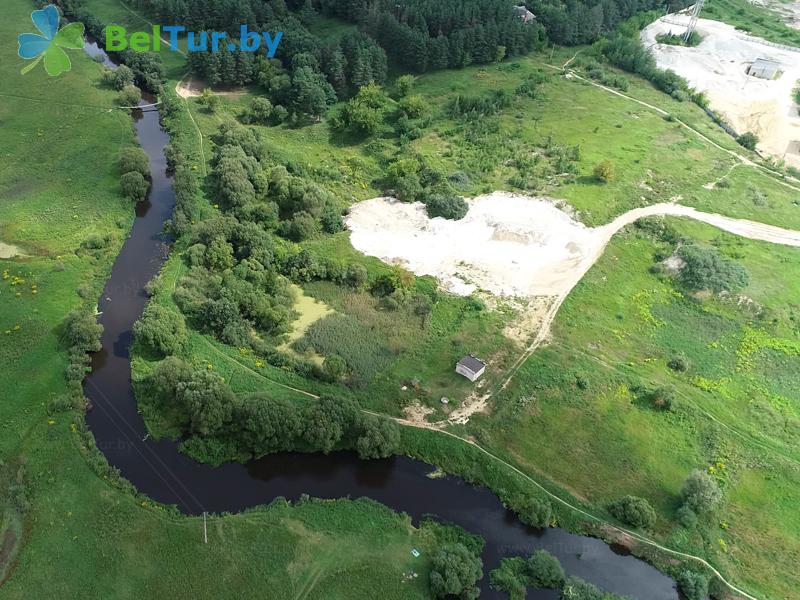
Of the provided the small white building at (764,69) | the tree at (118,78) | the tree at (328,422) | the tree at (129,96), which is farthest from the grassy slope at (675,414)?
the tree at (118,78)

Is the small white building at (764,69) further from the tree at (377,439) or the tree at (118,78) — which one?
the tree at (118,78)

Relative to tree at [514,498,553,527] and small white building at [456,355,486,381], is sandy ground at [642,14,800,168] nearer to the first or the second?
small white building at [456,355,486,381]

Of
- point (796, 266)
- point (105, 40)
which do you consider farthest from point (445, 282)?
point (105, 40)

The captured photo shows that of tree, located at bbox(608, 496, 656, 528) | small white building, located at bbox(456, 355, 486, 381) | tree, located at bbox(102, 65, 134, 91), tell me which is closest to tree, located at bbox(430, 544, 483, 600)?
tree, located at bbox(608, 496, 656, 528)

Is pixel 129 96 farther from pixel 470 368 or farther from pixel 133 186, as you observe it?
pixel 470 368

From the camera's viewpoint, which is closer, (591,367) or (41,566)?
(41,566)

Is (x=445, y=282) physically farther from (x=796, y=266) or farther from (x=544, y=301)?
(x=796, y=266)
